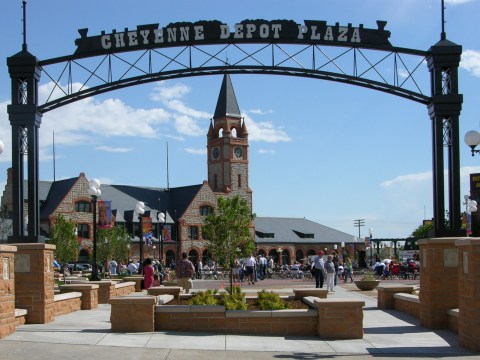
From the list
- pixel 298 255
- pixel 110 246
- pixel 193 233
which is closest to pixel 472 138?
pixel 110 246

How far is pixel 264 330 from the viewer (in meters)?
13.5

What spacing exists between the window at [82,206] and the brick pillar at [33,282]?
6269 cm

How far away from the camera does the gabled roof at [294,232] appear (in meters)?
93.3

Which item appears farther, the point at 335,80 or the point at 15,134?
the point at 335,80

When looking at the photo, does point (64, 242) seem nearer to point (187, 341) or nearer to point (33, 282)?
point (33, 282)

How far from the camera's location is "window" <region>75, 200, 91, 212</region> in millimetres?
76375

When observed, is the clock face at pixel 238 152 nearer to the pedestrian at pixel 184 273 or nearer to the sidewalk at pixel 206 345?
the pedestrian at pixel 184 273

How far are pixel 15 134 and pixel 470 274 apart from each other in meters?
9.86

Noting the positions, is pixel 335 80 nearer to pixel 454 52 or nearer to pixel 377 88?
pixel 377 88

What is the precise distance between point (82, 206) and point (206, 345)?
220ft

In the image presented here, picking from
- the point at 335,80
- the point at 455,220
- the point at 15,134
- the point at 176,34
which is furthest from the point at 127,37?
the point at 455,220

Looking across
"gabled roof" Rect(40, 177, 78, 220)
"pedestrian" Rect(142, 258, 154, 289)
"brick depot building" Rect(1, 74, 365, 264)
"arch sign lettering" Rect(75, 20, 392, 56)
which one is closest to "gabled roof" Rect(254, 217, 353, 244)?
"brick depot building" Rect(1, 74, 365, 264)

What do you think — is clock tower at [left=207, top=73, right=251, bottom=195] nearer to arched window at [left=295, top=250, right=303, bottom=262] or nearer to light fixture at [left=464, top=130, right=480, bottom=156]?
arched window at [left=295, top=250, right=303, bottom=262]

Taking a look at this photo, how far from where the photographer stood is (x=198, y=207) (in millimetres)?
86562
